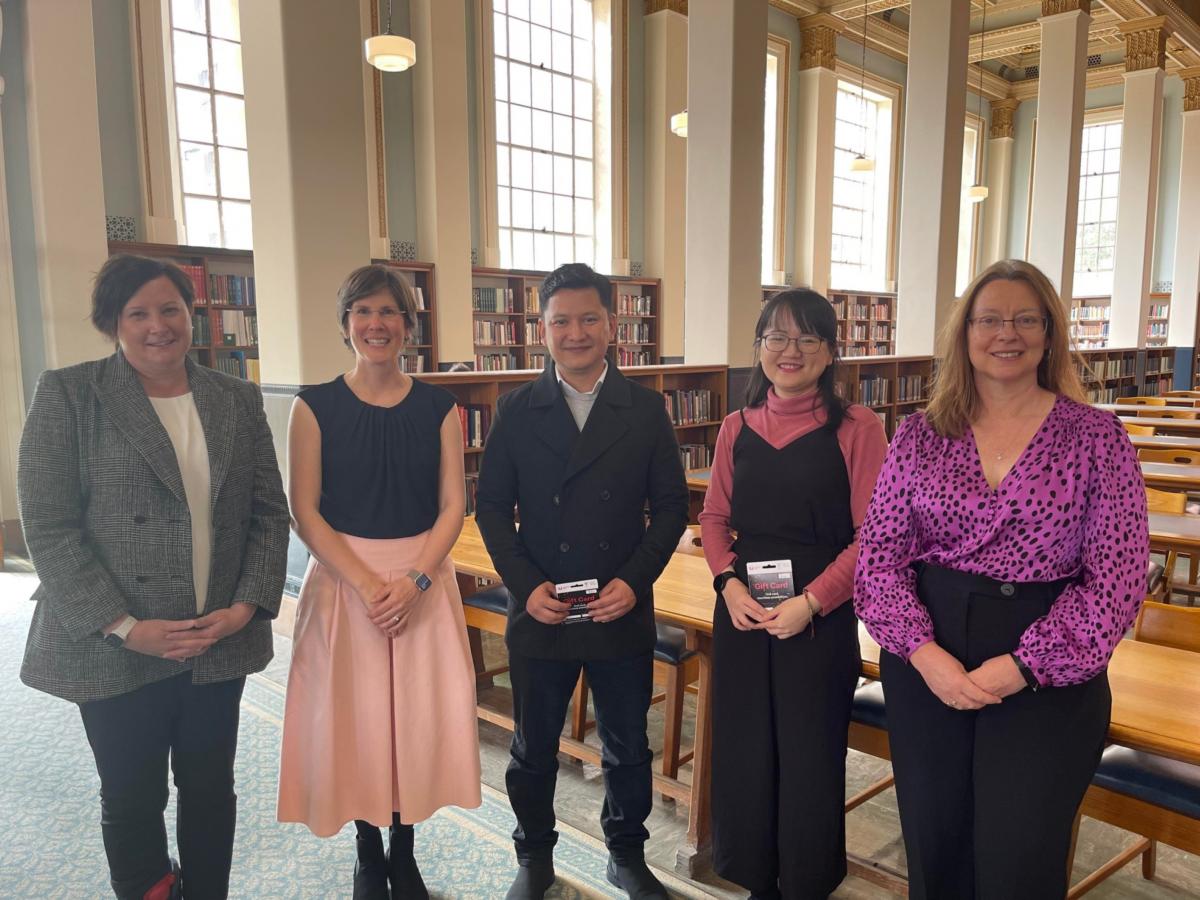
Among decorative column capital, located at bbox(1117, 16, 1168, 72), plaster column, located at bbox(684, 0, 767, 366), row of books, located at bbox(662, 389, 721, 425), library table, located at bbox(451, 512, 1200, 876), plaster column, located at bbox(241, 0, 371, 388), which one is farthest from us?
decorative column capital, located at bbox(1117, 16, 1168, 72)

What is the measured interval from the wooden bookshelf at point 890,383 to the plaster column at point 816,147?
15.2 ft

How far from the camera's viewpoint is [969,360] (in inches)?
68.2

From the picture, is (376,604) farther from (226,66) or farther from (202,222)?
(226,66)

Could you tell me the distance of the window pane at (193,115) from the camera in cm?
810

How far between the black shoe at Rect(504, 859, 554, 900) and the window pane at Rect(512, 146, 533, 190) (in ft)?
31.3

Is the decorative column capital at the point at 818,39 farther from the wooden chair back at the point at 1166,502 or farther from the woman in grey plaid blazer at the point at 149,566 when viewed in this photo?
the woman in grey plaid blazer at the point at 149,566

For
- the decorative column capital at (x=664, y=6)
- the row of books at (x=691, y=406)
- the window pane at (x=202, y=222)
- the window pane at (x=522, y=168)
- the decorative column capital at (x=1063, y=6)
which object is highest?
the decorative column capital at (x=664, y=6)

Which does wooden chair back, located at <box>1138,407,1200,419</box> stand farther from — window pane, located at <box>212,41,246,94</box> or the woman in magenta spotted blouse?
window pane, located at <box>212,41,246,94</box>

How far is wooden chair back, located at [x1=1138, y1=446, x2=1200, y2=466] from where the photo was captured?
5.71m

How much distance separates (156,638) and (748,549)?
132cm

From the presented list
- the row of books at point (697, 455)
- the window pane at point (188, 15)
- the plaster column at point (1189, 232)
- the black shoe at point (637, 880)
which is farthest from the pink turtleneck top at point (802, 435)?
the plaster column at point (1189, 232)

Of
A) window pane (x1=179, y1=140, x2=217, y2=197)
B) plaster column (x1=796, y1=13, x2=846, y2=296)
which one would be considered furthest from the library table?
plaster column (x1=796, y1=13, x2=846, y2=296)

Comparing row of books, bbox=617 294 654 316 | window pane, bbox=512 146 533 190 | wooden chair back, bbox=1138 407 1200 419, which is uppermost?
window pane, bbox=512 146 533 190

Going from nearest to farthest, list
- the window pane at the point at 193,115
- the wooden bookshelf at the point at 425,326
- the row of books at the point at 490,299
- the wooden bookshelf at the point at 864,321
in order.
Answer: the window pane at the point at 193,115
the wooden bookshelf at the point at 425,326
the row of books at the point at 490,299
the wooden bookshelf at the point at 864,321
